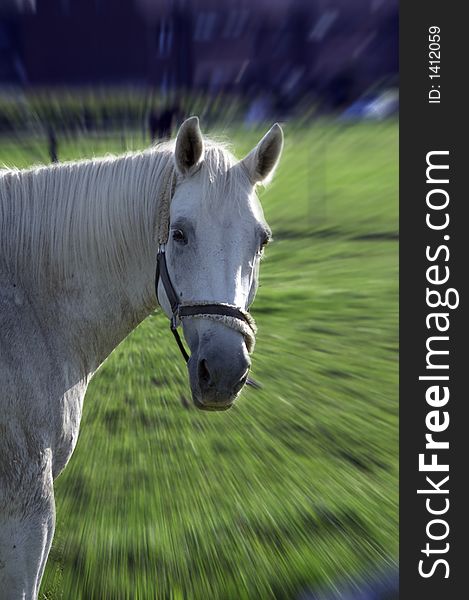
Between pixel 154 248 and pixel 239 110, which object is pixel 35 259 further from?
pixel 239 110

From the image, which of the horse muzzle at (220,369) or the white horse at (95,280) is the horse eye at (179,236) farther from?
the horse muzzle at (220,369)

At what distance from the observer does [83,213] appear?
74.9 inches

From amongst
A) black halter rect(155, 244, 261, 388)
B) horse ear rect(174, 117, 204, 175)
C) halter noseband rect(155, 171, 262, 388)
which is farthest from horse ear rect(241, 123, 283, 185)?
black halter rect(155, 244, 261, 388)

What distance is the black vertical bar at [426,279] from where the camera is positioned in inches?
105

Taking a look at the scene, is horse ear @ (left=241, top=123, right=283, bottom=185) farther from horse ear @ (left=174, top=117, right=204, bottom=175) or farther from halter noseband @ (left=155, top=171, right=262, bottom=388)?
halter noseband @ (left=155, top=171, right=262, bottom=388)

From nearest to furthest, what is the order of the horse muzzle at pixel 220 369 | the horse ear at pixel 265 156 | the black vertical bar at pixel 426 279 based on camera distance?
the horse muzzle at pixel 220 369 < the horse ear at pixel 265 156 < the black vertical bar at pixel 426 279

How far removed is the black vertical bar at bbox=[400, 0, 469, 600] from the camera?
8.78ft

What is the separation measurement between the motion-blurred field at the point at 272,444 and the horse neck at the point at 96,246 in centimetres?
47

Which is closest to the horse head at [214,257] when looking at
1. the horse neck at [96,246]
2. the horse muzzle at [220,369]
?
the horse muzzle at [220,369]

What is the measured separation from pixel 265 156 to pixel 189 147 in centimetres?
28

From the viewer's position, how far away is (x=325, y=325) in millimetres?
5832

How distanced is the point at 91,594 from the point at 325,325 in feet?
12.9

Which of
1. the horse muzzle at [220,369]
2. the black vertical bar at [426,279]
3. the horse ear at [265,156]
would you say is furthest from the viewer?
the black vertical bar at [426,279]

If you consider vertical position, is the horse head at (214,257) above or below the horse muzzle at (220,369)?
above
